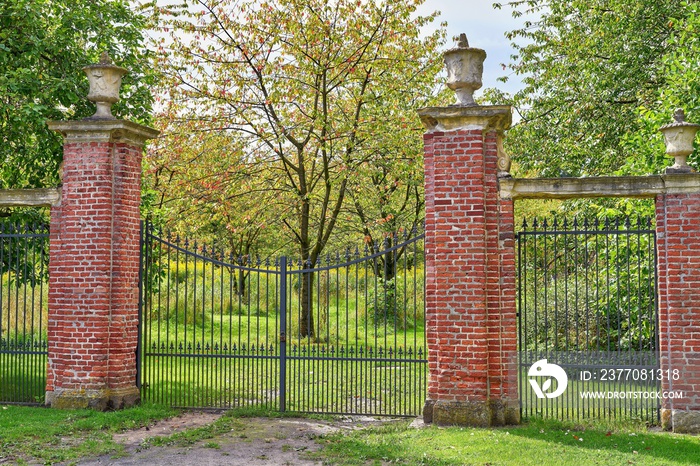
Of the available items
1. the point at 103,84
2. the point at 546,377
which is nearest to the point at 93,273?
the point at 103,84

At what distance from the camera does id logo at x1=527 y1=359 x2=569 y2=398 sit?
802 centimetres

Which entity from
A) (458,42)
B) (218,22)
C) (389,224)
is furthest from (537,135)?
(458,42)

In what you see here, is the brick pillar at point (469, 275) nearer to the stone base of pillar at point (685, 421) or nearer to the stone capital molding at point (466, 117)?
the stone capital molding at point (466, 117)

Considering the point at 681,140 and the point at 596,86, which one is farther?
the point at 596,86

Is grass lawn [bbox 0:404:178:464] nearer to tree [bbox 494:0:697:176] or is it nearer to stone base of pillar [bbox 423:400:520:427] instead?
stone base of pillar [bbox 423:400:520:427]

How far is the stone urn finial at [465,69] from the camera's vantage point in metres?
7.93

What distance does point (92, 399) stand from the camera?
27.8 feet

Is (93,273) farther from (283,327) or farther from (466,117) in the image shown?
(466,117)

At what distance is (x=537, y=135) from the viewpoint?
16203 millimetres

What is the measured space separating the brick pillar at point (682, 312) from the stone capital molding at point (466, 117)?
1974 millimetres

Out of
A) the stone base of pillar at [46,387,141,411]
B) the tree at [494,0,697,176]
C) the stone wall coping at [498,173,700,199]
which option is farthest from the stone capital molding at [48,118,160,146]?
the tree at [494,0,697,176]

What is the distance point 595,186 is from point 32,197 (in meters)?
6.79

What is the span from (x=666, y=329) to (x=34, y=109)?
854cm

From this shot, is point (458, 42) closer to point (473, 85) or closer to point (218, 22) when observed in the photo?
point (473, 85)
